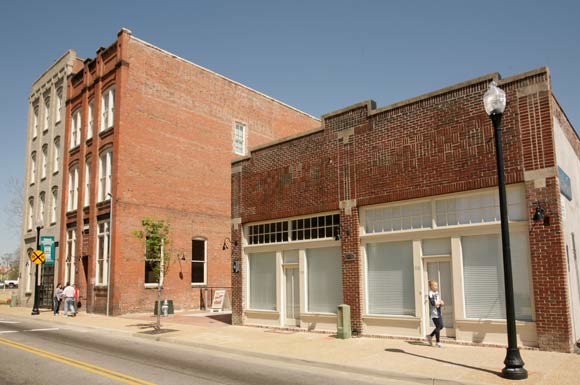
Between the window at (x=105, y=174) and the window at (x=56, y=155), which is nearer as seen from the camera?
the window at (x=105, y=174)

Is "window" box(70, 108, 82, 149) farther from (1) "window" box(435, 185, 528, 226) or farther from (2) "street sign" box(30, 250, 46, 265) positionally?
(1) "window" box(435, 185, 528, 226)

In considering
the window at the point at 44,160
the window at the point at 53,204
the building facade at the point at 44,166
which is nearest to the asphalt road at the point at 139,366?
the building facade at the point at 44,166

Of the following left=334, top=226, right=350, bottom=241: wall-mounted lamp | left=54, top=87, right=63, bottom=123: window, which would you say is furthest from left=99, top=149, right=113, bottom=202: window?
left=334, top=226, right=350, bottom=241: wall-mounted lamp

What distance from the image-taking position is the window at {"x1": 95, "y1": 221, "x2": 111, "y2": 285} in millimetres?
26755

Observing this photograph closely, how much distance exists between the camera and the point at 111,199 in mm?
26312

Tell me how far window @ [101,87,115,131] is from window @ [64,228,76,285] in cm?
674

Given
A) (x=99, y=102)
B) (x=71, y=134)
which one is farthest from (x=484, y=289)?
(x=71, y=134)

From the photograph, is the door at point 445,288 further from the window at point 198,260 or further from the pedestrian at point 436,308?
the window at point 198,260

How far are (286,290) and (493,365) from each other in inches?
346

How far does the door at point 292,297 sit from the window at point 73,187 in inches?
715

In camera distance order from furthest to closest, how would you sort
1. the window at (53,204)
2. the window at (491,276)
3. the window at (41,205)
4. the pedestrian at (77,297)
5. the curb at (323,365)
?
the window at (41,205), the window at (53,204), the pedestrian at (77,297), the window at (491,276), the curb at (323,365)

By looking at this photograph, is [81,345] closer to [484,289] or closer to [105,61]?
[484,289]

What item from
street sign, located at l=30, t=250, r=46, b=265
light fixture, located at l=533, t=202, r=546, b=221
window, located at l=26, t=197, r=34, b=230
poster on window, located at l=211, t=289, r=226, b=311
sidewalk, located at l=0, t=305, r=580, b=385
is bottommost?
sidewalk, located at l=0, t=305, r=580, b=385

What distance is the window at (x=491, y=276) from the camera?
1240cm
